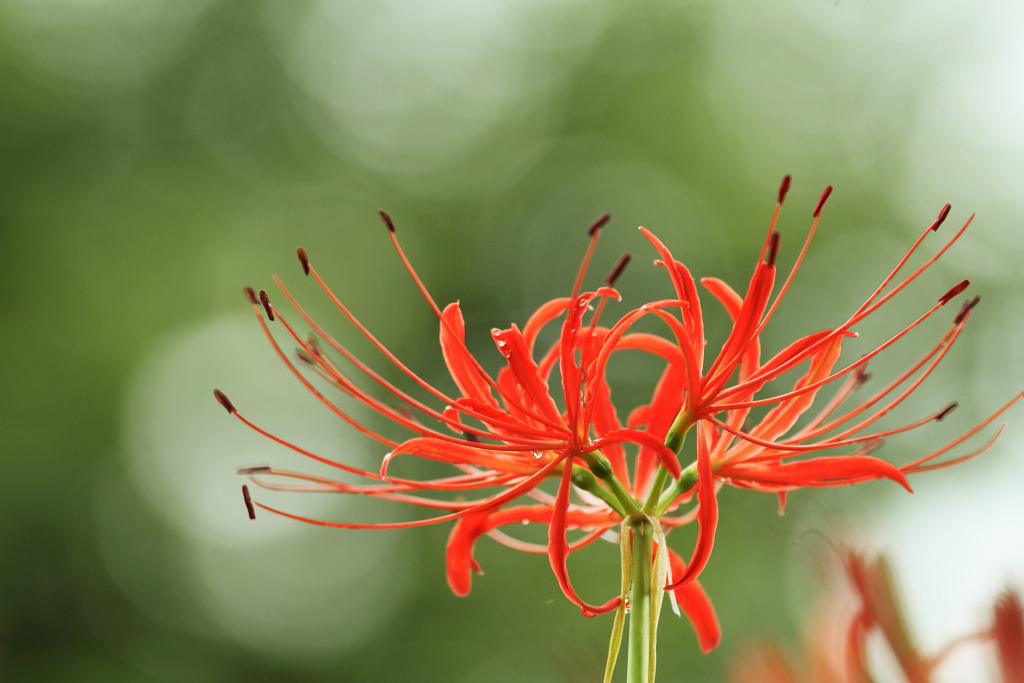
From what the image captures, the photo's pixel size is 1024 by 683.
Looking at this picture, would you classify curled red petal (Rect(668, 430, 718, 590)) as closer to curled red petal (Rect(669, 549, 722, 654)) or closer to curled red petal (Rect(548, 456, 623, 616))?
curled red petal (Rect(548, 456, 623, 616))

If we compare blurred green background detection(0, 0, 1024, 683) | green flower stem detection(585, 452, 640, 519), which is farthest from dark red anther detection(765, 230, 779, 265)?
blurred green background detection(0, 0, 1024, 683)

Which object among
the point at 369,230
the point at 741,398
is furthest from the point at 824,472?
the point at 369,230

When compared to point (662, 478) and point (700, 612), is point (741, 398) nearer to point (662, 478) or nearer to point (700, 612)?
point (662, 478)

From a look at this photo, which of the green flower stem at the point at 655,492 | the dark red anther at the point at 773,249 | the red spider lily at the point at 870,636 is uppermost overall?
the dark red anther at the point at 773,249

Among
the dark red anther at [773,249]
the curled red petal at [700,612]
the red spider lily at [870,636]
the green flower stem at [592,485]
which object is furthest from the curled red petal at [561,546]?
the red spider lily at [870,636]

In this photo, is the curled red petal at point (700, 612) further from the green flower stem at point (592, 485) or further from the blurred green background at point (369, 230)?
the blurred green background at point (369, 230)

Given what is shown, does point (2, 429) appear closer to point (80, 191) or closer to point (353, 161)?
point (80, 191)
